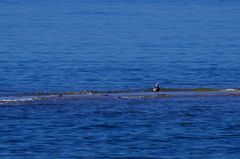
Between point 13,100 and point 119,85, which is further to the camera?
point 119,85

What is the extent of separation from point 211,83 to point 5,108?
940 cm

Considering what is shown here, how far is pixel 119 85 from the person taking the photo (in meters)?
33.0

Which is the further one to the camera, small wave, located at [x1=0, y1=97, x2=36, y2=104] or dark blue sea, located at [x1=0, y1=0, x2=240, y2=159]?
small wave, located at [x1=0, y1=97, x2=36, y2=104]

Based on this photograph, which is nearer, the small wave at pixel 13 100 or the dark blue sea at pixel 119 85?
the dark blue sea at pixel 119 85

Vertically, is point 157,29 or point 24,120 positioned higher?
point 157,29

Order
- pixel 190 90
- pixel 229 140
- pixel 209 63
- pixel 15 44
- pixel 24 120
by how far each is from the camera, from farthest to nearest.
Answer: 1. pixel 15 44
2. pixel 209 63
3. pixel 190 90
4. pixel 24 120
5. pixel 229 140

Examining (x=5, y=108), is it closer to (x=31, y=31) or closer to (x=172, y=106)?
(x=172, y=106)

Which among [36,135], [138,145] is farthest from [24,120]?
[138,145]

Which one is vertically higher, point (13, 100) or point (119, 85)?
point (119, 85)

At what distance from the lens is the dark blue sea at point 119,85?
872 inches

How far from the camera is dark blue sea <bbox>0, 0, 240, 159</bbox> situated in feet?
72.7

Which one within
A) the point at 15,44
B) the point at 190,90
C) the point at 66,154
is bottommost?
the point at 66,154

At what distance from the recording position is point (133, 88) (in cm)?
3216

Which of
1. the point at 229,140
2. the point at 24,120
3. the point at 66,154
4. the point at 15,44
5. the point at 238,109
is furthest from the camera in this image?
the point at 15,44
